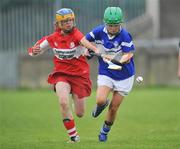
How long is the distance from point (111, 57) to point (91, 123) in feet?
18.4

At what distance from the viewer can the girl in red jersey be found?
1456 cm

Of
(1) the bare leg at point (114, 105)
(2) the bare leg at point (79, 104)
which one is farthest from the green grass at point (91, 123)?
(2) the bare leg at point (79, 104)

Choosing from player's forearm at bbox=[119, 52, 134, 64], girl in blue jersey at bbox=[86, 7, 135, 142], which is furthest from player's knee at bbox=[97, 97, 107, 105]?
player's forearm at bbox=[119, 52, 134, 64]

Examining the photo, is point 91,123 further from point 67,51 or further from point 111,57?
point 111,57

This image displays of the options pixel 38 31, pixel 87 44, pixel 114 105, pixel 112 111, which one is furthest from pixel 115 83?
pixel 38 31

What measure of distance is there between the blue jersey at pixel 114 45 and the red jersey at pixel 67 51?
27 cm

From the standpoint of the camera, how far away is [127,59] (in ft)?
47.6

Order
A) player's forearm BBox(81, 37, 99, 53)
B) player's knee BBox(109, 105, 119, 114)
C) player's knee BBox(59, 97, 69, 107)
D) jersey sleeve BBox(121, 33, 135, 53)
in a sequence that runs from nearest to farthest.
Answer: player's knee BBox(59, 97, 69, 107) → player's forearm BBox(81, 37, 99, 53) → jersey sleeve BBox(121, 33, 135, 53) → player's knee BBox(109, 105, 119, 114)

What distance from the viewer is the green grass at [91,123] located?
47.2ft

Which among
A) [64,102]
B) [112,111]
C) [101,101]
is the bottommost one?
[112,111]

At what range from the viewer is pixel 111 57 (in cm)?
1445

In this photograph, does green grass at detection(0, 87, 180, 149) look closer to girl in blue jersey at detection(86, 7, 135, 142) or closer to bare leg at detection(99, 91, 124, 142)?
bare leg at detection(99, 91, 124, 142)

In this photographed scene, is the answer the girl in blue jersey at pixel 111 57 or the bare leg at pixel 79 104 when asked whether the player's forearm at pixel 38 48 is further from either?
the bare leg at pixel 79 104

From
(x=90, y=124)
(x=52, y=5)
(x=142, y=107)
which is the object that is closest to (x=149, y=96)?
(x=142, y=107)
